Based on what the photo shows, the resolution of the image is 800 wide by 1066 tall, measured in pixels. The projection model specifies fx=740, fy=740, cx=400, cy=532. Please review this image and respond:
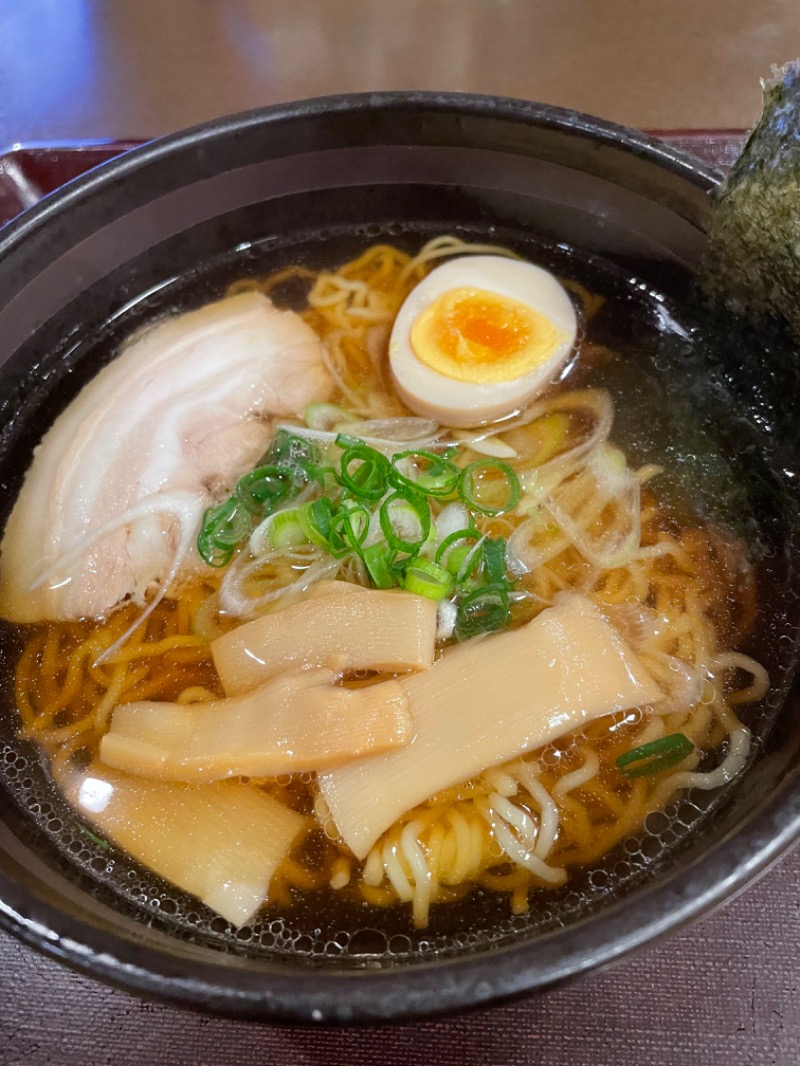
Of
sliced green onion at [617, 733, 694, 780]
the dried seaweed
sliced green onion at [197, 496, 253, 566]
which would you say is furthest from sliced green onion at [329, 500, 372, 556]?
the dried seaweed

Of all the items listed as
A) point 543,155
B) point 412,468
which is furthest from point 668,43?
point 412,468

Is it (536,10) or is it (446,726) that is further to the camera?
(536,10)

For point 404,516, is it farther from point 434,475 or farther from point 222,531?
point 222,531

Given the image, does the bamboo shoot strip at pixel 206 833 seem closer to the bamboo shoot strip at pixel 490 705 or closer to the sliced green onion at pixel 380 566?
the bamboo shoot strip at pixel 490 705

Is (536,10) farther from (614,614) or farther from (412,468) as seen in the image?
(614,614)

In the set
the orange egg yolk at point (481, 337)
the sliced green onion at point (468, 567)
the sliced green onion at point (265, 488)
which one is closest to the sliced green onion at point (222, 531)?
the sliced green onion at point (265, 488)

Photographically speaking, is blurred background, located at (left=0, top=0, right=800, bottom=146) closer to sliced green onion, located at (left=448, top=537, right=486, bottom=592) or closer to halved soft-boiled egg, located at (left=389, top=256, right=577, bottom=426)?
halved soft-boiled egg, located at (left=389, top=256, right=577, bottom=426)

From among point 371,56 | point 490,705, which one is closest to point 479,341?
point 490,705
